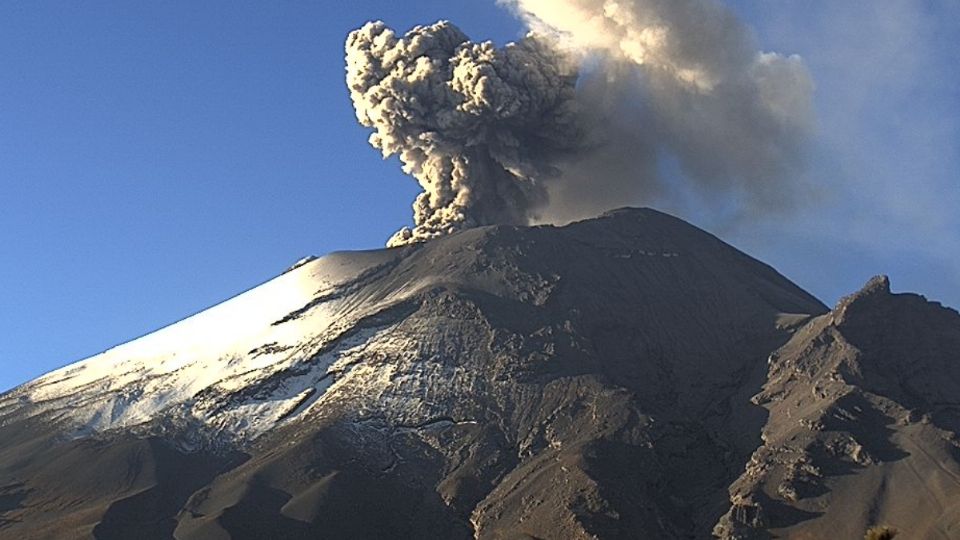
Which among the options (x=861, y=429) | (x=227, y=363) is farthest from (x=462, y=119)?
(x=861, y=429)

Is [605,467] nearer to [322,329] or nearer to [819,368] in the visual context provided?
[819,368]

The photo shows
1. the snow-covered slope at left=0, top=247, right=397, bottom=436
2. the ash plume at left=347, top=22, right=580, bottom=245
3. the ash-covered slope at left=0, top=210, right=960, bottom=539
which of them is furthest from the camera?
the ash plume at left=347, top=22, right=580, bottom=245

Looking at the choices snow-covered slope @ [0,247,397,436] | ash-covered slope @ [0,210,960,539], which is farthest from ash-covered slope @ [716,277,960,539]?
snow-covered slope @ [0,247,397,436]

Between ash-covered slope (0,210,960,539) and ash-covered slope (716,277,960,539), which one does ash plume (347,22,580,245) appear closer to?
ash-covered slope (0,210,960,539)

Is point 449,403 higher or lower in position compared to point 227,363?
lower

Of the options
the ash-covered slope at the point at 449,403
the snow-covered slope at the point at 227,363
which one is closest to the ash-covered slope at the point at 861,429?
the ash-covered slope at the point at 449,403

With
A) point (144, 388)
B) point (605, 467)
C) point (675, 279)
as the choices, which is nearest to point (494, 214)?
point (675, 279)

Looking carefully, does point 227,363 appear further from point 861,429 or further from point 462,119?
point 861,429

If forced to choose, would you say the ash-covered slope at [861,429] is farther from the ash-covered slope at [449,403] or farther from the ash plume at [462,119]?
the ash plume at [462,119]
